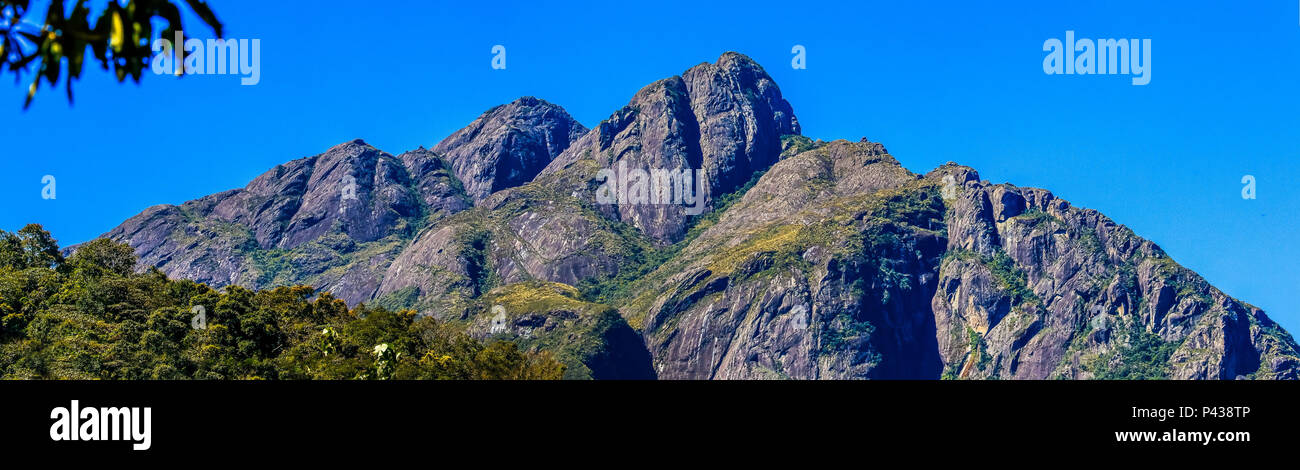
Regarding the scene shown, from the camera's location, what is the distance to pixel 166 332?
267 ft

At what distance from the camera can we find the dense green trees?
70688 millimetres

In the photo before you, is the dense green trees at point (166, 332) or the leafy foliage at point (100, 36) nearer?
the leafy foliage at point (100, 36)

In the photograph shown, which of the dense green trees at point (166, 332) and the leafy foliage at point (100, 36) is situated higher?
the leafy foliage at point (100, 36)

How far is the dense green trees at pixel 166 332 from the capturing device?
232 feet

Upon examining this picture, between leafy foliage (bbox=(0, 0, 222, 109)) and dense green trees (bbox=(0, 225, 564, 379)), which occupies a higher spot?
leafy foliage (bbox=(0, 0, 222, 109))

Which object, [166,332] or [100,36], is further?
[166,332]

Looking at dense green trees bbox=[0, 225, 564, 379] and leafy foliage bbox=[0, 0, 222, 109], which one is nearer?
leafy foliage bbox=[0, 0, 222, 109]

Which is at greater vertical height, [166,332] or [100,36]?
[100,36]
